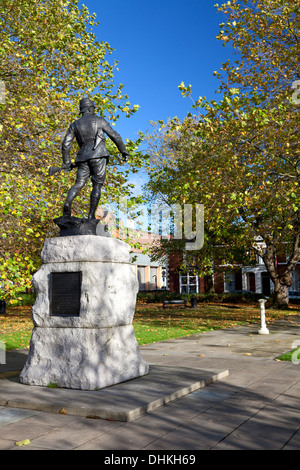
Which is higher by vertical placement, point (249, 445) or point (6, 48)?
point (6, 48)

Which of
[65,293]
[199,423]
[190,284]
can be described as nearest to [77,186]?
[65,293]

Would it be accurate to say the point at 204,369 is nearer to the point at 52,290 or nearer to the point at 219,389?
the point at 219,389

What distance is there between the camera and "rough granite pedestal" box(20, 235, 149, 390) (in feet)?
21.3

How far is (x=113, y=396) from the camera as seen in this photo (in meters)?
5.84

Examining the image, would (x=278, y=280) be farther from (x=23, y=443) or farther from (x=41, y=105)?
(x=23, y=443)

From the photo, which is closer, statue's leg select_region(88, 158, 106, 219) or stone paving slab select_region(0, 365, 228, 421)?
stone paving slab select_region(0, 365, 228, 421)

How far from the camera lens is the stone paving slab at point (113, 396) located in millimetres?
5238

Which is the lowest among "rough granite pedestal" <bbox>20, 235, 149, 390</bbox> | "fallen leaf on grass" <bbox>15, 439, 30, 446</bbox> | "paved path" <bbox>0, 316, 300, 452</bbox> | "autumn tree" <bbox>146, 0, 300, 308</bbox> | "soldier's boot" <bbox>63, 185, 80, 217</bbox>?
"paved path" <bbox>0, 316, 300, 452</bbox>

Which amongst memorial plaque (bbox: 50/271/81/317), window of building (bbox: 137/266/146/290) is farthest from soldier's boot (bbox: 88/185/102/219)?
window of building (bbox: 137/266/146/290)

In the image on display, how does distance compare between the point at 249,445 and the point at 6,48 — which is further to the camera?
the point at 6,48

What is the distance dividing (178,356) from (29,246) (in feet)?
30.5

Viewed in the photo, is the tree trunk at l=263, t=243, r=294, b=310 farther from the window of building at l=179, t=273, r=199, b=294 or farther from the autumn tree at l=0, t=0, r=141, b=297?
the window of building at l=179, t=273, r=199, b=294

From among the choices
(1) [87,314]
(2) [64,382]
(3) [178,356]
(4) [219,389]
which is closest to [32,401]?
(2) [64,382]

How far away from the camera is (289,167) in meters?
17.5
